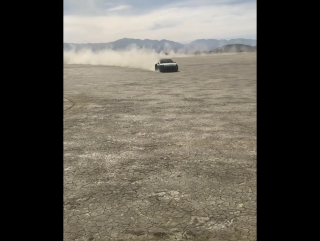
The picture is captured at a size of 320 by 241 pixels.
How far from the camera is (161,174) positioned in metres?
5.50

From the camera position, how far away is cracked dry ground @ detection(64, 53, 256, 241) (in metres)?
3.84

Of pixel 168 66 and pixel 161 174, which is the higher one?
pixel 168 66

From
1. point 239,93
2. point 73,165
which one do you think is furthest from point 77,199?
point 239,93

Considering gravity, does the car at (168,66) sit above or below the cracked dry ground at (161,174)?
above

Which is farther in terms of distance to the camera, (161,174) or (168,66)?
(168,66)

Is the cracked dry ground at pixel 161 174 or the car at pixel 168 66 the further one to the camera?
the car at pixel 168 66

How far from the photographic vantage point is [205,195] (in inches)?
184

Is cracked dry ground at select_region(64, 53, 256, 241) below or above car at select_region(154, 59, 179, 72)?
below

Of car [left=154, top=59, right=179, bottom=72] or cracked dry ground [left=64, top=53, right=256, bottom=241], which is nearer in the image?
cracked dry ground [left=64, top=53, right=256, bottom=241]

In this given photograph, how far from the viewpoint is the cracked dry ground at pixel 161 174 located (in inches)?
151
